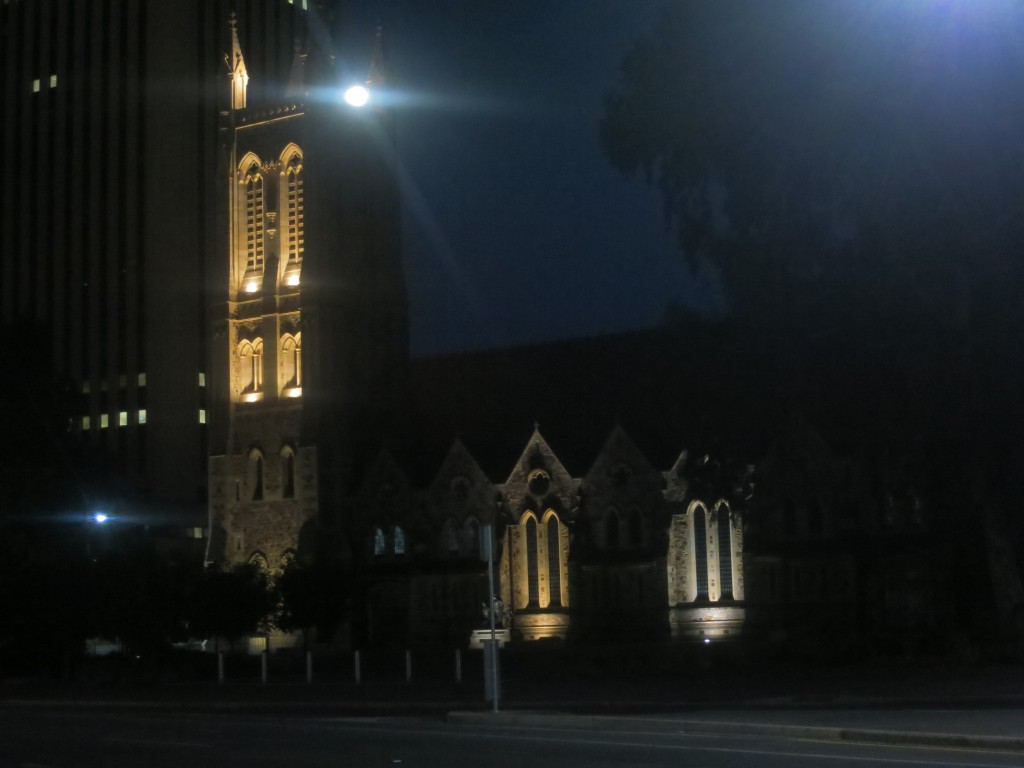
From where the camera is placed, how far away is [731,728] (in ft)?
67.8

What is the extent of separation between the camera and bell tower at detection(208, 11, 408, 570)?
68062 mm

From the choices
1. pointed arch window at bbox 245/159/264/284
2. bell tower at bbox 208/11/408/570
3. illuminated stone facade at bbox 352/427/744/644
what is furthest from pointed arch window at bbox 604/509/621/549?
pointed arch window at bbox 245/159/264/284

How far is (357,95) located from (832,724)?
190 feet

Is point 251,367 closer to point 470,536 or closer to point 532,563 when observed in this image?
point 470,536

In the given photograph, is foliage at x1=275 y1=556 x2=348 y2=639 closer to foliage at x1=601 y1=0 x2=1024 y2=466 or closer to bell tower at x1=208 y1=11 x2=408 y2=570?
bell tower at x1=208 y1=11 x2=408 y2=570

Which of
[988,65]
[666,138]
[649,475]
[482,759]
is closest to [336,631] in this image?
[649,475]

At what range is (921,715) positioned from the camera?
72.7 ft

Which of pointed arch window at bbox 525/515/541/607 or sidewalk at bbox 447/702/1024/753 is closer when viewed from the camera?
A: sidewalk at bbox 447/702/1024/753

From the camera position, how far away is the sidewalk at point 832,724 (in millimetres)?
18430

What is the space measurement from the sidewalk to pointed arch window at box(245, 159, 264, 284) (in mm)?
47875

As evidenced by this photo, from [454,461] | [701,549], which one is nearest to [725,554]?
[701,549]

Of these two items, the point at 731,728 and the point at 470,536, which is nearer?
the point at 731,728

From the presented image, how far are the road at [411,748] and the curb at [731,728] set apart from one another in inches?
11.8

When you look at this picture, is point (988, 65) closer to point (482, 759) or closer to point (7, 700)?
point (482, 759)
